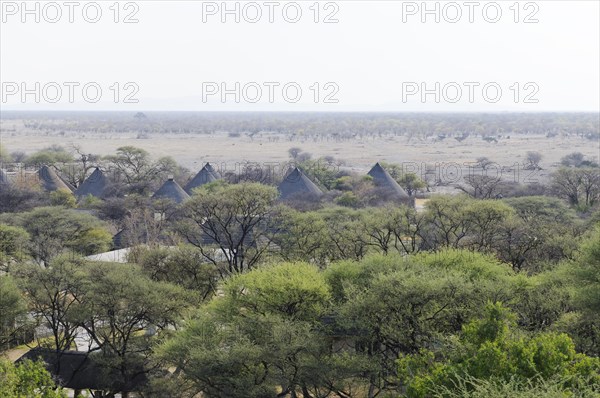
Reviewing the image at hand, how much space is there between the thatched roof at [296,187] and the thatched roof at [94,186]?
9944 millimetres

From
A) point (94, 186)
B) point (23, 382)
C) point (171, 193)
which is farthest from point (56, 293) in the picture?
point (94, 186)

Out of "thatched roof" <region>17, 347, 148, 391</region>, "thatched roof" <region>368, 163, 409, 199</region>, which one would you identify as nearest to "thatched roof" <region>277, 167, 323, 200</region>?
"thatched roof" <region>368, 163, 409, 199</region>

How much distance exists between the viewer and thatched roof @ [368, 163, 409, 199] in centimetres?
4331

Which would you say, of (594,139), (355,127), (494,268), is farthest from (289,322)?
(355,127)

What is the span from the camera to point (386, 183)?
45.1m

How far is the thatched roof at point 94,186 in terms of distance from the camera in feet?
142

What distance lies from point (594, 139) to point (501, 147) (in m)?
26.4

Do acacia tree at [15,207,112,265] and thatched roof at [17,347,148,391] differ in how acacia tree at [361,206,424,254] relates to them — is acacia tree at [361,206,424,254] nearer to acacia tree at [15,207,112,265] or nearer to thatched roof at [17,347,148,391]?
thatched roof at [17,347,148,391]

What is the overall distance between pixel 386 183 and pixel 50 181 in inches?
761

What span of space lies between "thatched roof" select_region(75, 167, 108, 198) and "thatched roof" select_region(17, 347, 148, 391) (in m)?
25.5

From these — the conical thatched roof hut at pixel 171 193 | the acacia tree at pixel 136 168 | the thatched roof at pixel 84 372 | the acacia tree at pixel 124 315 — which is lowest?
the thatched roof at pixel 84 372

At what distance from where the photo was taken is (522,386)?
9.79 meters

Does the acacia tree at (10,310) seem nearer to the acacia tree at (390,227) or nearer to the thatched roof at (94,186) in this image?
the acacia tree at (390,227)

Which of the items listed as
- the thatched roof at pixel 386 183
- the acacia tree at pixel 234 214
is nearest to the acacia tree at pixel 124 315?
the acacia tree at pixel 234 214
